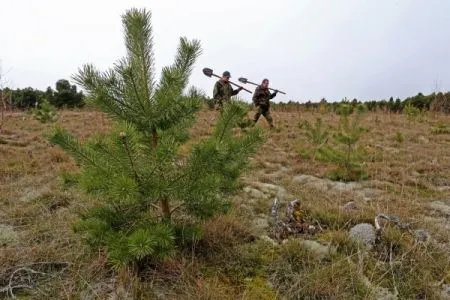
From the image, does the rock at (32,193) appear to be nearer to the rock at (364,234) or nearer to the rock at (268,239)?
the rock at (268,239)

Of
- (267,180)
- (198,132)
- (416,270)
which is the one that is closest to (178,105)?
(416,270)

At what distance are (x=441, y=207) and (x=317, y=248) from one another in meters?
2.33

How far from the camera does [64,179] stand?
244cm

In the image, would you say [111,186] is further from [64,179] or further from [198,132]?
[198,132]

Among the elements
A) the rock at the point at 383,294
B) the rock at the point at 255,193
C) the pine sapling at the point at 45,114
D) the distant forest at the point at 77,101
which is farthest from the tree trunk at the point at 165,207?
the distant forest at the point at 77,101

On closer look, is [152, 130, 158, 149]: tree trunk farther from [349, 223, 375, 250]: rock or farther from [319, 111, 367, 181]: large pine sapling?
[319, 111, 367, 181]: large pine sapling

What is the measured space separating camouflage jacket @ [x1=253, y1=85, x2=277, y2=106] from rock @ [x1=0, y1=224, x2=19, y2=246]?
7.80 meters

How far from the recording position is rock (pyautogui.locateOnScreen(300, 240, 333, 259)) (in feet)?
8.51

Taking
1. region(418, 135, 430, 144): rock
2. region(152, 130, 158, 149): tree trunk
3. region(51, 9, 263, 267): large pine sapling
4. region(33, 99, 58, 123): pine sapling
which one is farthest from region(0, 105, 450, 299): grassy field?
region(33, 99, 58, 123): pine sapling

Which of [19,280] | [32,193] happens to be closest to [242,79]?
[32,193]

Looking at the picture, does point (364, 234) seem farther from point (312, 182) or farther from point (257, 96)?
point (257, 96)

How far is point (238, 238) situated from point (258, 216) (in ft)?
2.18

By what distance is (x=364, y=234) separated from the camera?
2797 mm

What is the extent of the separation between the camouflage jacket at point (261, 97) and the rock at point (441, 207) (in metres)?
6.31
